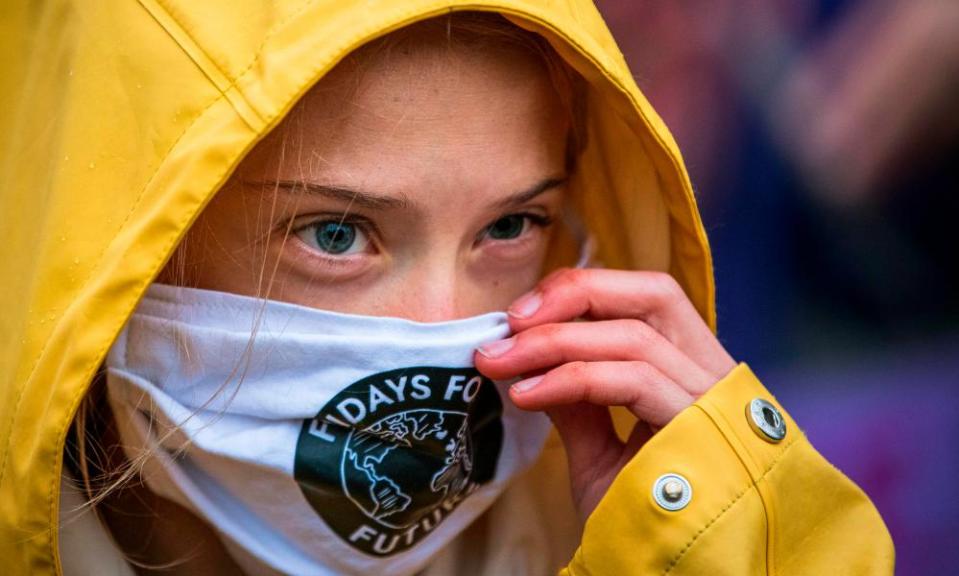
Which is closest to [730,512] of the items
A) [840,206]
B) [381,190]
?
[381,190]

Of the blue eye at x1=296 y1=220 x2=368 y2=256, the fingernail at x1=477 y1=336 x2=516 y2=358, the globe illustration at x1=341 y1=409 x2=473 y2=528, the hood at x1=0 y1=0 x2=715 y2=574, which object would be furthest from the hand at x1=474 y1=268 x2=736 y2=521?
the hood at x1=0 y1=0 x2=715 y2=574

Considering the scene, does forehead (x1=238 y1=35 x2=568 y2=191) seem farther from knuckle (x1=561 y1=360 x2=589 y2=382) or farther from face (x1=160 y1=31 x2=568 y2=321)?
knuckle (x1=561 y1=360 x2=589 y2=382)

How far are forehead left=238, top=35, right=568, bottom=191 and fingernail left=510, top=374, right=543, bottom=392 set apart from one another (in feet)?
0.96

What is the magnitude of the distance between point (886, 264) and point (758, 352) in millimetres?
342

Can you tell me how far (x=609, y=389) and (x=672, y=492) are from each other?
172mm

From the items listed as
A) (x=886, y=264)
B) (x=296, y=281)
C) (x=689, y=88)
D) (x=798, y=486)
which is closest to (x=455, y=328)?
(x=296, y=281)

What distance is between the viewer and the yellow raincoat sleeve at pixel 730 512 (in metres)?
1.41

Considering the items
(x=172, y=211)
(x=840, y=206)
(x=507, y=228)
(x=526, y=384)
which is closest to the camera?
(x=172, y=211)

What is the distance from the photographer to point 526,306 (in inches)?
60.7

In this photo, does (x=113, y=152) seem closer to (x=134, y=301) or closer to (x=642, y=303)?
(x=134, y=301)

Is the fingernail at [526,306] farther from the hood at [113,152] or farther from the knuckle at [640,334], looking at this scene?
the hood at [113,152]

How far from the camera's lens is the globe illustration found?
142 centimetres

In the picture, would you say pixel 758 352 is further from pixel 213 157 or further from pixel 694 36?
pixel 213 157

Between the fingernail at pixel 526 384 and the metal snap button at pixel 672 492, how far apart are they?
0.21m
